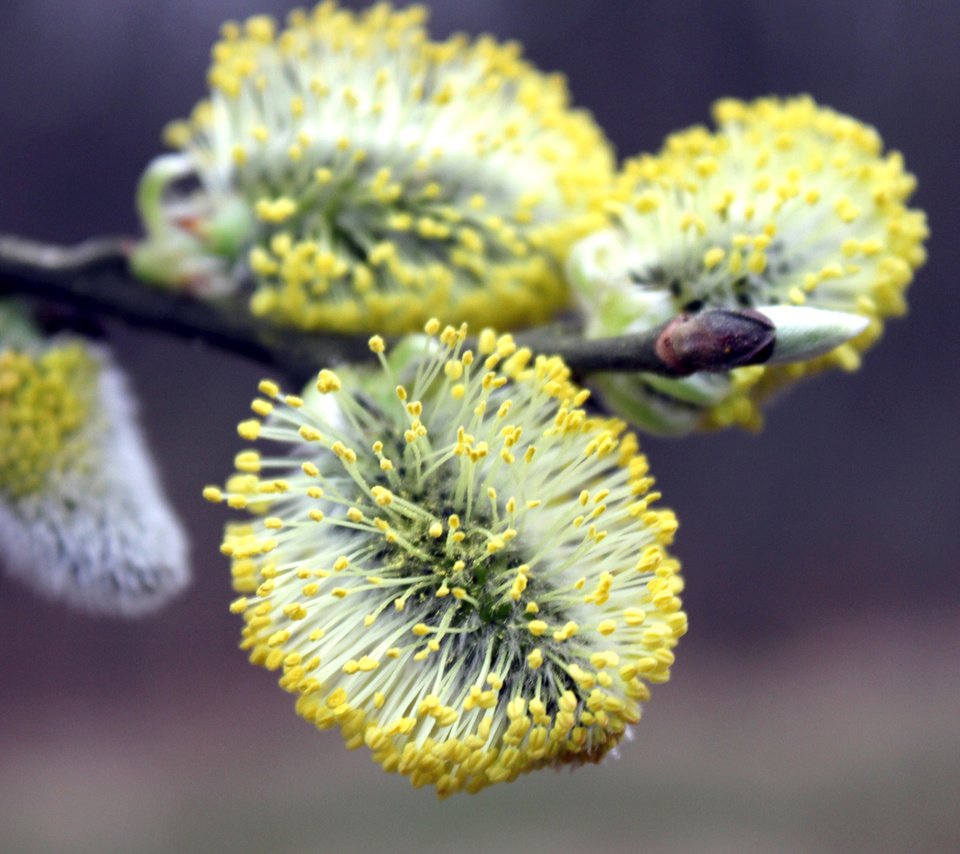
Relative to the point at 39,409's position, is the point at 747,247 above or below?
above

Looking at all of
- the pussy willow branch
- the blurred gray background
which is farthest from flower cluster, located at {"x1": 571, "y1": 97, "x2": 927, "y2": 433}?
the blurred gray background

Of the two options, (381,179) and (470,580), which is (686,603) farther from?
(470,580)

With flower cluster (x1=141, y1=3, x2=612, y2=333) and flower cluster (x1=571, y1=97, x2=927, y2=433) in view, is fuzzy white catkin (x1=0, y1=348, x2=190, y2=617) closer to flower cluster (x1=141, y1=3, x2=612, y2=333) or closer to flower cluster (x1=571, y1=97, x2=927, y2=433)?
flower cluster (x1=141, y1=3, x2=612, y2=333)

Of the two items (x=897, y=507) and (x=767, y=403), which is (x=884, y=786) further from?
(x=767, y=403)

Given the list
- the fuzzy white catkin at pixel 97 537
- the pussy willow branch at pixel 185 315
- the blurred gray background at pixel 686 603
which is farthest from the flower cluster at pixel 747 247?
the blurred gray background at pixel 686 603

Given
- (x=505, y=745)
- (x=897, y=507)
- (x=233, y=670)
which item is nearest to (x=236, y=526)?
(x=505, y=745)

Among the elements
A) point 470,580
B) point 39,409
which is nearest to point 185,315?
point 39,409
